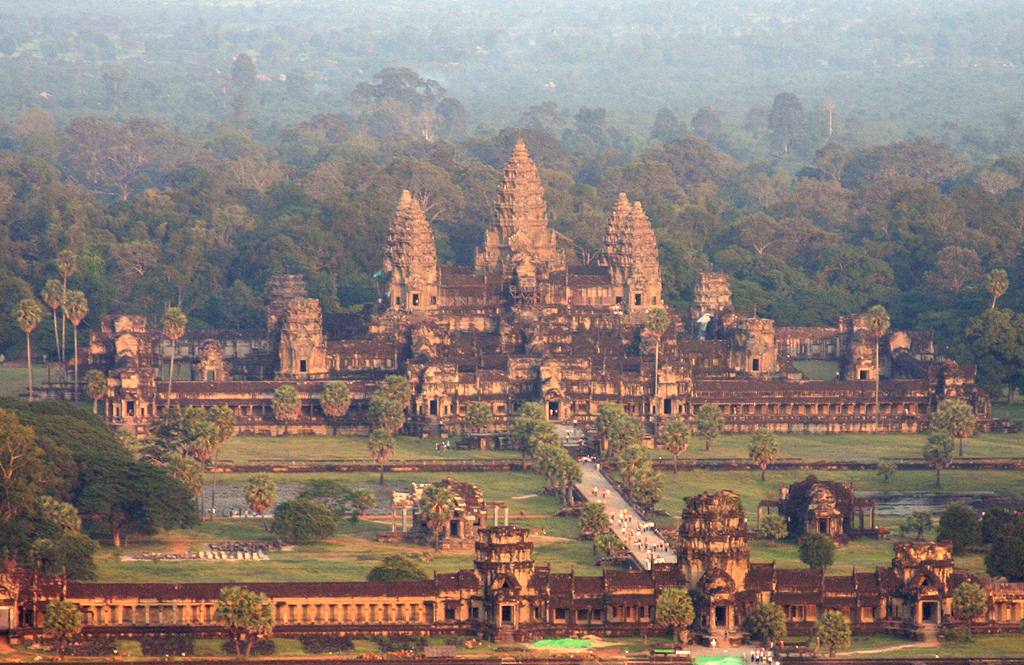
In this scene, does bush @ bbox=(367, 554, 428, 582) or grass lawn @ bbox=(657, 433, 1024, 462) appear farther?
grass lawn @ bbox=(657, 433, 1024, 462)

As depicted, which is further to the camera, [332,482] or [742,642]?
[332,482]

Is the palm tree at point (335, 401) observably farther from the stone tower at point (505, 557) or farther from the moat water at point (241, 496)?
the stone tower at point (505, 557)

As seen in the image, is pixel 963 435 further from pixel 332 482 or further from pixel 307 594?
pixel 307 594

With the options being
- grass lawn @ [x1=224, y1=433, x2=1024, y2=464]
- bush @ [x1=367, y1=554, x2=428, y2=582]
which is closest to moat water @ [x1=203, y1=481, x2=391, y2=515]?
grass lawn @ [x1=224, y1=433, x2=1024, y2=464]

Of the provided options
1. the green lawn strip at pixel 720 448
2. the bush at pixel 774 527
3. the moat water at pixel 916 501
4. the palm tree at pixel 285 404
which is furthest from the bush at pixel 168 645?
the palm tree at pixel 285 404

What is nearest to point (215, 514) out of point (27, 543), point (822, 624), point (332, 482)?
point (332, 482)

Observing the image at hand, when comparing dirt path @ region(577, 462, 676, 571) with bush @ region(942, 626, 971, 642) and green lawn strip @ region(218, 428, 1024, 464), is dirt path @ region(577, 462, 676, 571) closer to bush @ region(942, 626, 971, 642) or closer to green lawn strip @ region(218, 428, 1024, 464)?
green lawn strip @ region(218, 428, 1024, 464)
